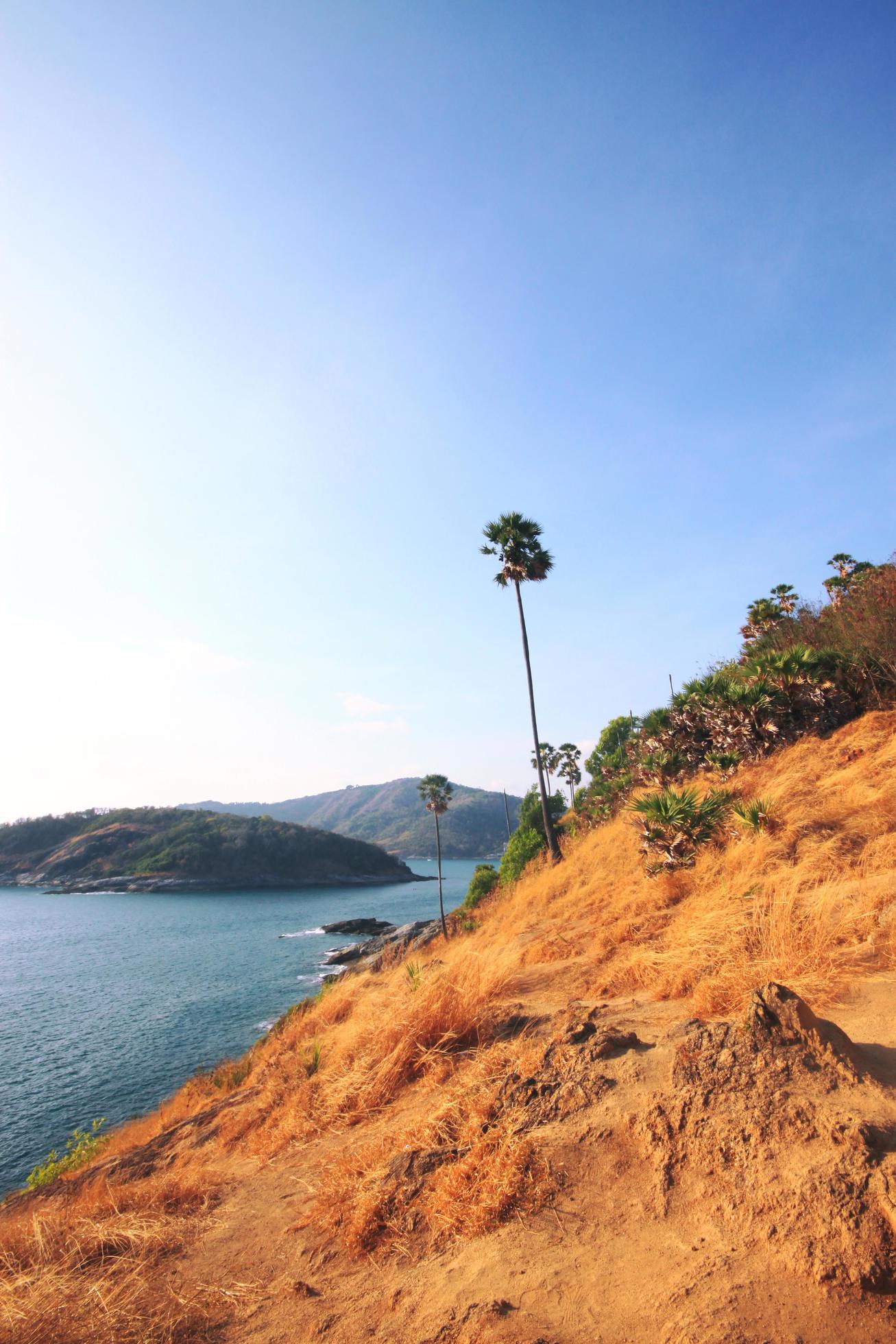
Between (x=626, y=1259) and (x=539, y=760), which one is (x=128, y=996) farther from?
(x=626, y=1259)

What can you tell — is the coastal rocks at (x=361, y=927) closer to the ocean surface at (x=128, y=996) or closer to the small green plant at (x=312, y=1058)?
the ocean surface at (x=128, y=996)

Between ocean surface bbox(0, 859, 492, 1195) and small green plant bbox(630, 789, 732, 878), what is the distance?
18148 millimetres

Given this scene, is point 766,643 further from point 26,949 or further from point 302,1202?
point 26,949

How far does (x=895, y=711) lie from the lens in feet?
45.2

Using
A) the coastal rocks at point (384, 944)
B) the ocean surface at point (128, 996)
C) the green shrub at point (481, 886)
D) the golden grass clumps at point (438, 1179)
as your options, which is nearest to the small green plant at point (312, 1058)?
the golden grass clumps at point (438, 1179)

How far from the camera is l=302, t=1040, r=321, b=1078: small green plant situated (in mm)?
8750

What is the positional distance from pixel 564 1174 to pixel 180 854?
122 m

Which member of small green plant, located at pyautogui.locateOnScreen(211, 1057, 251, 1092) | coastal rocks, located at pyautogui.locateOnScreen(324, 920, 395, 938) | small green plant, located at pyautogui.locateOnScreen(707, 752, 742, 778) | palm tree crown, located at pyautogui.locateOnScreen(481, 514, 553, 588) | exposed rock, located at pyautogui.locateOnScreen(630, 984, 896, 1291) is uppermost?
palm tree crown, located at pyautogui.locateOnScreen(481, 514, 553, 588)

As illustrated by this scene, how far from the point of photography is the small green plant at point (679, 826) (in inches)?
468

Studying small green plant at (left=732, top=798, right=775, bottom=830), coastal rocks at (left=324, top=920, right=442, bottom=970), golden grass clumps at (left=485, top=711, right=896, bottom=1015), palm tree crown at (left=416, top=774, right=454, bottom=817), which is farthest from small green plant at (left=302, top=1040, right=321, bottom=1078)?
palm tree crown at (left=416, top=774, right=454, bottom=817)

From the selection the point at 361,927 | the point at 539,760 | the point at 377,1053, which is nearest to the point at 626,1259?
the point at 377,1053

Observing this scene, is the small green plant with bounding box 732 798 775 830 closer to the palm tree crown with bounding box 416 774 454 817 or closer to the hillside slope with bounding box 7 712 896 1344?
the hillside slope with bounding box 7 712 896 1344

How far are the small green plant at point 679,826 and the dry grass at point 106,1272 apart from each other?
29.9ft

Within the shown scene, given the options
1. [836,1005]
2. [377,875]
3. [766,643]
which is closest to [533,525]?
[766,643]
